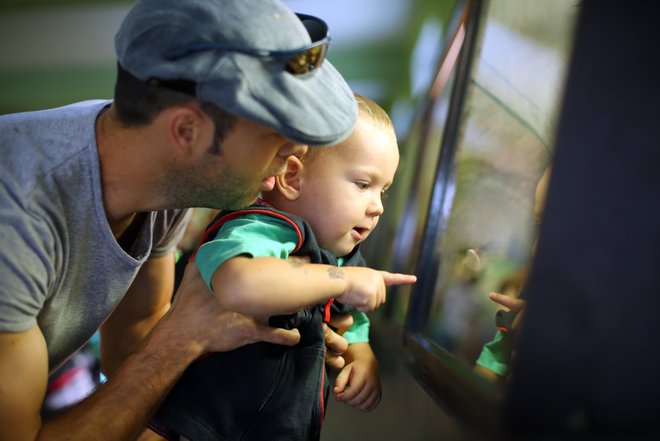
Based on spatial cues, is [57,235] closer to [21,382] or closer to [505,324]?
[21,382]

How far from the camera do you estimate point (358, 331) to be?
1583mm

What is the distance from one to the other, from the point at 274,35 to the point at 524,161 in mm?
540

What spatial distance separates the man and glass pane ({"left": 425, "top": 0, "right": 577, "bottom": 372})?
322 mm

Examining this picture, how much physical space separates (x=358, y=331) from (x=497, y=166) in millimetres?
572

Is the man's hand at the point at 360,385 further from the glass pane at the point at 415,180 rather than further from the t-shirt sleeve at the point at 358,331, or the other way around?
the glass pane at the point at 415,180

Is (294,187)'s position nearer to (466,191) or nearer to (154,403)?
(466,191)

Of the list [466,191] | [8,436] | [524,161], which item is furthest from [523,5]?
[8,436]

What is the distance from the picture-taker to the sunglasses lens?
1.18 m

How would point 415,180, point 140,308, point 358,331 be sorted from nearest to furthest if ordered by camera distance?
point 358,331, point 140,308, point 415,180

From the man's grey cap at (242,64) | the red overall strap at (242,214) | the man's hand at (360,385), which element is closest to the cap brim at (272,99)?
the man's grey cap at (242,64)

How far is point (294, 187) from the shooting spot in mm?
1407

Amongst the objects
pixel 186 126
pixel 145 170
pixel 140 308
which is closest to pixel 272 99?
pixel 186 126

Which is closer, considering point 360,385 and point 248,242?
point 248,242

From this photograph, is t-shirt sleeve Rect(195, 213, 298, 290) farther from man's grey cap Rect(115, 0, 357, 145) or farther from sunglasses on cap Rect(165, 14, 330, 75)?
sunglasses on cap Rect(165, 14, 330, 75)
